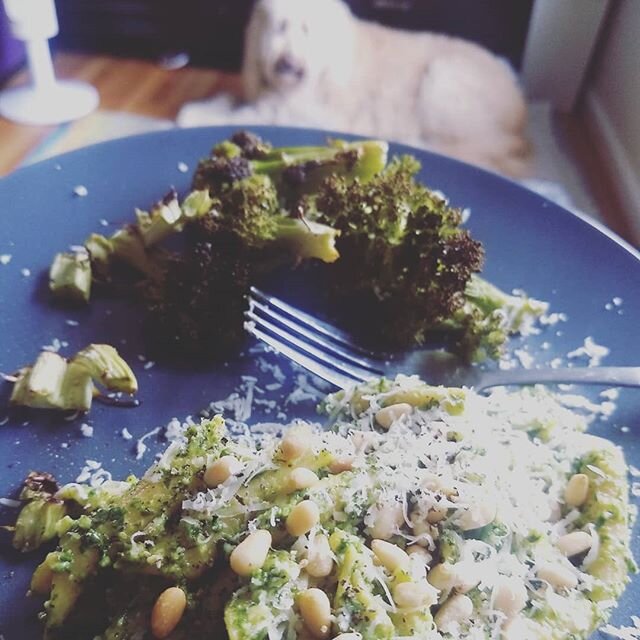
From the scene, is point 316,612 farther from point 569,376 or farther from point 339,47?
point 339,47

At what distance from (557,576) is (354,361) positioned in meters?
0.45

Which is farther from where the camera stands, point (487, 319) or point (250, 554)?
point (487, 319)

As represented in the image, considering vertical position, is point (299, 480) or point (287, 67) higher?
point (299, 480)

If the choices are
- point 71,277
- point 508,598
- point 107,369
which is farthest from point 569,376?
point 71,277

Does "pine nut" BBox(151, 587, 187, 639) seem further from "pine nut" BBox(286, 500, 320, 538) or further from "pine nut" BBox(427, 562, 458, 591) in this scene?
"pine nut" BBox(427, 562, 458, 591)

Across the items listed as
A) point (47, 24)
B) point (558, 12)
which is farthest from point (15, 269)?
point (558, 12)

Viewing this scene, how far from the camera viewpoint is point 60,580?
0.87 meters

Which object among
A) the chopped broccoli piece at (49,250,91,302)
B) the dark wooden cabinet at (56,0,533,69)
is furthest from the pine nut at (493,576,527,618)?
the dark wooden cabinet at (56,0,533,69)

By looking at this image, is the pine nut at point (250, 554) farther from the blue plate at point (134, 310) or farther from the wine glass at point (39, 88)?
the wine glass at point (39, 88)

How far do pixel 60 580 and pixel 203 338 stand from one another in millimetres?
474

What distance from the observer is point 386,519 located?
912 millimetres

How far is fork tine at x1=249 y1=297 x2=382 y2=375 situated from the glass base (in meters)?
1.70

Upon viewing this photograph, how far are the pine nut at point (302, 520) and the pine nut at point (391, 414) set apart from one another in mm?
228

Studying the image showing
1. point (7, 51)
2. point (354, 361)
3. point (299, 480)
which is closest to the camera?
point (299, 480)
